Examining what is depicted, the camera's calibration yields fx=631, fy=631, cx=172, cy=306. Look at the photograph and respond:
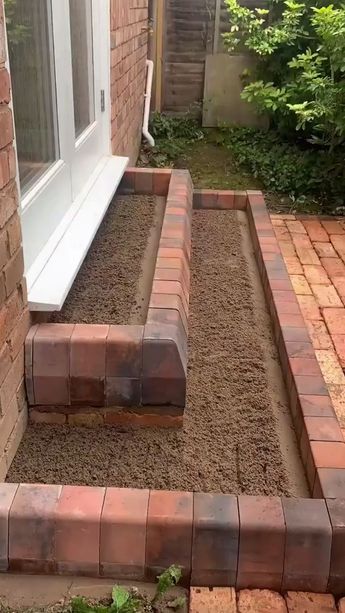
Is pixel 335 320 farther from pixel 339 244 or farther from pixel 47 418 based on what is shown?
pixel 47 418

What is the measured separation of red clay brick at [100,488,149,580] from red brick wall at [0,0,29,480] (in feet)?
1.23

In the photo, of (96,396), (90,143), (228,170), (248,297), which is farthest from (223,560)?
(228,170)

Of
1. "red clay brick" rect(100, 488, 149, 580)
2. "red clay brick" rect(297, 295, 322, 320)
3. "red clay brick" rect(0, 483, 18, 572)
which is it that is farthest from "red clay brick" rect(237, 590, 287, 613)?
"red clay brick" rect(297, 295, 322, 320)

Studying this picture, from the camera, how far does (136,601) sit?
1.45m

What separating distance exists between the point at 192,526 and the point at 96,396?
1.93 feet

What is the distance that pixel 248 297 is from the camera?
2773 millimetres

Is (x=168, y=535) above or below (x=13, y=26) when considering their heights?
below

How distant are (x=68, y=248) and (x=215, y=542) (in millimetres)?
1204

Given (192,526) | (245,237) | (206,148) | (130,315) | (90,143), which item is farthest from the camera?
(206,148)

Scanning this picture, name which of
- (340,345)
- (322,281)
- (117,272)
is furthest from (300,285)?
(117,272)

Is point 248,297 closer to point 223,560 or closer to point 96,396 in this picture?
point 96,396

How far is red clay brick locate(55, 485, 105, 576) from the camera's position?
4.83 feet

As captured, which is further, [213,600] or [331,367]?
[331,367]

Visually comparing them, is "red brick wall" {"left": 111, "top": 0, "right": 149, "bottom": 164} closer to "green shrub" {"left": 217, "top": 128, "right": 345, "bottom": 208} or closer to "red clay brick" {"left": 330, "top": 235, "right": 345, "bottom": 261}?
"green shrub" {"left": 217, "top": 128, "right": 345, "bottom": 208}
